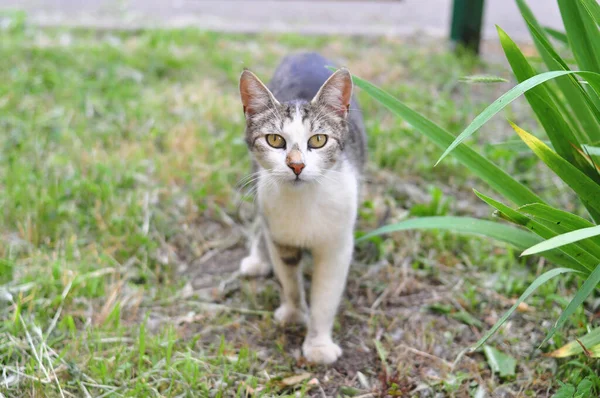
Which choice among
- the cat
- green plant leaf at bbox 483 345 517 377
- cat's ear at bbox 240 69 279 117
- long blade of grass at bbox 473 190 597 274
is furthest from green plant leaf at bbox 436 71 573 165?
green plant leaf at bbox 483 345 517 377

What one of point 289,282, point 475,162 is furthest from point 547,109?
point 289,282

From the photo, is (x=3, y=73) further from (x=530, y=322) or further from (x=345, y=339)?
(x=530, y=322)

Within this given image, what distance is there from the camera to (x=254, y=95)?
6.86 ft

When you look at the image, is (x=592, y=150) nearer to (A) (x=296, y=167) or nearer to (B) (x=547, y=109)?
(B) (x=547, y=109)

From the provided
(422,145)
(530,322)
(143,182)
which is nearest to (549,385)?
(530,322)

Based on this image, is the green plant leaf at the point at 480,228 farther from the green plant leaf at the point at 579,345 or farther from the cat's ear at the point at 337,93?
the cat's ear at the point at 337,93

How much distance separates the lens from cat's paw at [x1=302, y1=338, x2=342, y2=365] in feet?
→ 7.41

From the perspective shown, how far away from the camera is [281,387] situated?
2131mm

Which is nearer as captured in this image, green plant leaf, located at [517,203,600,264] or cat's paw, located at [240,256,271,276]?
green plant leaf, located at [517,203,600,264]

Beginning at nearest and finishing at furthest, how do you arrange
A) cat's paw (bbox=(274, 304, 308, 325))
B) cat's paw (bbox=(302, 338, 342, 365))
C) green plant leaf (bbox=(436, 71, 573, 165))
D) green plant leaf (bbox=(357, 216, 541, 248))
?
green plant leaf (bbox=(436, 71, 573, 165)), green plant leaf (bbox=(357, 216, 541, 248)), cat's paw (bbox=(302, 338, 342, 365)), cat's paw (bbox=(274, 304, 308, 325))

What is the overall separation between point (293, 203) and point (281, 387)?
584 millimetres

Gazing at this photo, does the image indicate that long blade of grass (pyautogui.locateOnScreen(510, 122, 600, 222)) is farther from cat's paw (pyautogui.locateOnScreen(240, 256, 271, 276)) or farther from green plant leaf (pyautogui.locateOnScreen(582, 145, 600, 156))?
cat's paw (pyautogui.locateOnScreen(240, 256, 271, 276))

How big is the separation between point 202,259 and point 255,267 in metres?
0.25

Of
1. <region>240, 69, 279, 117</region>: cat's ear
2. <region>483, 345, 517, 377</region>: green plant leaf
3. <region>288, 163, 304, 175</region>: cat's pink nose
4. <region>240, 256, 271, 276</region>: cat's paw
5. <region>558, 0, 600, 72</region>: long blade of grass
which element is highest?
<region>558, 0, 600, 72</region>: long blade of grass
